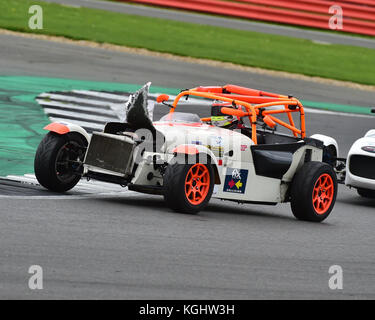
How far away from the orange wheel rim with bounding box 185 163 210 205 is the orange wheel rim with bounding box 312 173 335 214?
1.43 metres

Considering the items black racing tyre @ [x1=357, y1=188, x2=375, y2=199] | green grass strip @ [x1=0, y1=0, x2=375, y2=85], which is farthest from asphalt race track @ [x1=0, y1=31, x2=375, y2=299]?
green grass strip @ [x1=0, y1=0, x2=375, y2=85]

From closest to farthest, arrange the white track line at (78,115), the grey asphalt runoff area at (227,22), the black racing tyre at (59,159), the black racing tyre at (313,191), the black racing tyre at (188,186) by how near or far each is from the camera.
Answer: the black racing tyre at (188,186), the black racing tyre at (59,159), the black racing tyre at (313,191), the white track line at (78,115), the grey asphalt runoff area at (227,22)

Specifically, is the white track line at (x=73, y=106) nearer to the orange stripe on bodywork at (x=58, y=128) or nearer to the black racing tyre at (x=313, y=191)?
the orange stripe on bodywork at (x=58, y=128)

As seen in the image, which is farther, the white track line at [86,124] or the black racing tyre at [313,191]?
the white track line at [86,124]

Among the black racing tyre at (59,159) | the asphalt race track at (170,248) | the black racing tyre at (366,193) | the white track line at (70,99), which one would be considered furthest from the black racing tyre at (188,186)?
the white track line at (70,99)

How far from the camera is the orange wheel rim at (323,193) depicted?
10.5m

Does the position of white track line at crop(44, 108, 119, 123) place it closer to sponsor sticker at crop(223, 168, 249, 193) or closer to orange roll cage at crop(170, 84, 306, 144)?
orange roll cage at crop(170, 84, 306, 144)

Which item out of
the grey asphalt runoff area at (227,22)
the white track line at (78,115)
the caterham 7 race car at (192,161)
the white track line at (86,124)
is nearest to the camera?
the caterham 7 race car at (192,161)

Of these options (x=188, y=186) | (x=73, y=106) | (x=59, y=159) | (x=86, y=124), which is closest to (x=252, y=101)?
(x=188, y=186)

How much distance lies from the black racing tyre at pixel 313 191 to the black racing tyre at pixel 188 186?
1.18 m

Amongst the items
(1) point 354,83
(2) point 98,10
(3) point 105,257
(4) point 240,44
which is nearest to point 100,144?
(3) point 105,257

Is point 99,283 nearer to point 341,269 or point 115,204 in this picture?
point 341,269

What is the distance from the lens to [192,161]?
944 cm

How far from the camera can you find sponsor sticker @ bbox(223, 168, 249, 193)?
1005 centimetres
